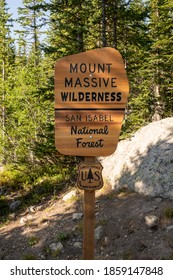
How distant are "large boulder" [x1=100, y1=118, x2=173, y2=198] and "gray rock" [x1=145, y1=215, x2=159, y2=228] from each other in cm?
103

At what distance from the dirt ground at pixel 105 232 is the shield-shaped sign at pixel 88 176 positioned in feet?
12.8

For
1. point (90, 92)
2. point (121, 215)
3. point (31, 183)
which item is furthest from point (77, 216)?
point (31, 183)

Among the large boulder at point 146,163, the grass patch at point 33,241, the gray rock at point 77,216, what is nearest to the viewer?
the grass patch at point 33,241

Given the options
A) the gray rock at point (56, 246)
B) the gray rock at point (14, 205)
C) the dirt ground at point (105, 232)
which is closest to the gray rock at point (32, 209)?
the dirt ground at point (105, 232)

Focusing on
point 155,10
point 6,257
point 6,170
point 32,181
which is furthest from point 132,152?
point 155,10

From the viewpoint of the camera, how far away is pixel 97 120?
3680mm

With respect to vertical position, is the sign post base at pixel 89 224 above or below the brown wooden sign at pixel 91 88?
below

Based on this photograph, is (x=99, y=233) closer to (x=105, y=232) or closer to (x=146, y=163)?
(x=105, y=232)

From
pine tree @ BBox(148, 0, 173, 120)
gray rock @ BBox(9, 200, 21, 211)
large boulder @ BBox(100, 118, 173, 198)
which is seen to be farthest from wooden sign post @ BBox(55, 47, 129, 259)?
pine tree @ BBox(148, 0, 173, 120)

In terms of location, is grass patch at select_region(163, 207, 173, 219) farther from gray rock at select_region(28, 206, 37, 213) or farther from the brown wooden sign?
gray rock at select_region(28, 206, 37, 213)

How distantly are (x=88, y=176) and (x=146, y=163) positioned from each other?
6333 mm

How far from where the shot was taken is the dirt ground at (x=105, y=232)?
7137 mm

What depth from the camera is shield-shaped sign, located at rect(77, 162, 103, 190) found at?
3838 mm

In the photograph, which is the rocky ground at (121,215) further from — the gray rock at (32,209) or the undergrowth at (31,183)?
the undergrowth at (31,183)
